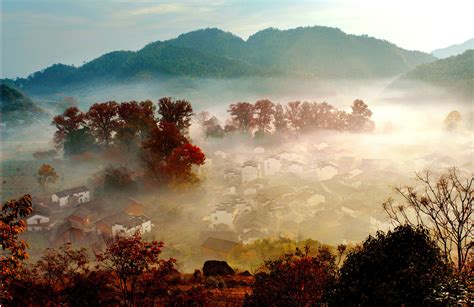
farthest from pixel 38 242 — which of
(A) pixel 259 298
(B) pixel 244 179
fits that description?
(A) pixel 259 298

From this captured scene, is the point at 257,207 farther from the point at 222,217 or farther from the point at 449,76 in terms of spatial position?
the point at 449,76

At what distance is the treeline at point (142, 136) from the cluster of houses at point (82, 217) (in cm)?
495

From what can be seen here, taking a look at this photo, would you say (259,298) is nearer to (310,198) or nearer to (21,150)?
(310,198)

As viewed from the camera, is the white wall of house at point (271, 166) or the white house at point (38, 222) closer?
the white house at point (38, 222)

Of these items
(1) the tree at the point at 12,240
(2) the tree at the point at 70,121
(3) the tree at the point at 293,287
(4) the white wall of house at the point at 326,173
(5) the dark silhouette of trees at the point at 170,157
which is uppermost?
(1) the tree at the point at 12,240

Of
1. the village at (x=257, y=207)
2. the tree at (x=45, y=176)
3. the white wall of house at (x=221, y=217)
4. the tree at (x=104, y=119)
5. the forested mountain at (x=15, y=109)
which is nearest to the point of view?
the village at (x=257, y=207)

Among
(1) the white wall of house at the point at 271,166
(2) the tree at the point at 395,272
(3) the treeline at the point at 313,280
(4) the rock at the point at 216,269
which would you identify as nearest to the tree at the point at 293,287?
(3) the treeline at the point at 313,280

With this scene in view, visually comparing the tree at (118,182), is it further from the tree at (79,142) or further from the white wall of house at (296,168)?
the white wall of house at (296,168)

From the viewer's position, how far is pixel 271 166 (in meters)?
48.9

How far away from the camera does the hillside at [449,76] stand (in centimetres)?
9212

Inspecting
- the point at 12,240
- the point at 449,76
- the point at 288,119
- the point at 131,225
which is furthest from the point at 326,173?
the point at 449,76

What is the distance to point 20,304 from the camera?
10359mm

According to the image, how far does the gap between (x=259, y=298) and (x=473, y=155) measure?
153ft

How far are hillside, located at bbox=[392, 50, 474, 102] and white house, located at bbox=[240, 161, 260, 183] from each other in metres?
65.9
